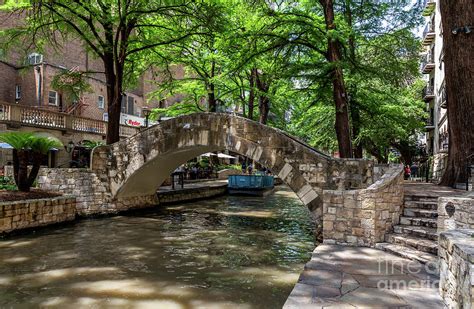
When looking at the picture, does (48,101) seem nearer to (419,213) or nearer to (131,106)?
(131,106)

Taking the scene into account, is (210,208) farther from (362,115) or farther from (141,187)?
(362,115)

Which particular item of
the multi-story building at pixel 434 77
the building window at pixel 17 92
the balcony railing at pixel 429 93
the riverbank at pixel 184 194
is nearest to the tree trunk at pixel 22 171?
the riverbank at pixel 184 194

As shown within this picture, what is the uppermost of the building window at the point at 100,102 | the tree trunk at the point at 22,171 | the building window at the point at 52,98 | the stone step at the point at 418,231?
the building window at the point at 100,102

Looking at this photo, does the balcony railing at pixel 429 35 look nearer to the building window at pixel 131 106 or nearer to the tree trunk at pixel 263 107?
the tree trunk at pixel 263 107

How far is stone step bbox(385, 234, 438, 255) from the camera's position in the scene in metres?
6.12

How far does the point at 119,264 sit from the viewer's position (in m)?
8.09

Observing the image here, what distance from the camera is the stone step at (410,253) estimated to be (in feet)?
18.7

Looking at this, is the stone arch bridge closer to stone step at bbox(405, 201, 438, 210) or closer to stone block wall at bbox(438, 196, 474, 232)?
stone step at bbox(405, 201, 438, 210)

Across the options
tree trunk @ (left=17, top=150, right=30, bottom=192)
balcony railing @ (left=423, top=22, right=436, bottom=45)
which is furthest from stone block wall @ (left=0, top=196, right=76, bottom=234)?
balcony railing @ (left=423, top=22, right=436, bottom=45)

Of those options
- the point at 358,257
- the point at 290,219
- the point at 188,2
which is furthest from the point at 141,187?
the point at 358,257

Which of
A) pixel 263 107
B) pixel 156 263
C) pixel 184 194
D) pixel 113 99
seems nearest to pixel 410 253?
pixel 156 263

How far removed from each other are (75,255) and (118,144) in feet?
20.2

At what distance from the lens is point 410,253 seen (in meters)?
6.16

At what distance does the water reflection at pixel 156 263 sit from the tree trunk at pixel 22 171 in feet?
6.23
